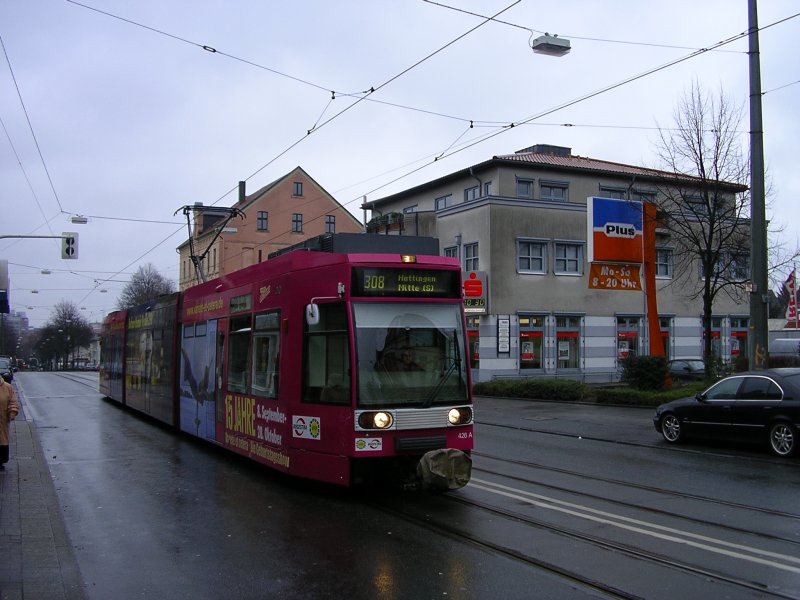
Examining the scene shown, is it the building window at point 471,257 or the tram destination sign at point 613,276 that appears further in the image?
the building window at point 471,257

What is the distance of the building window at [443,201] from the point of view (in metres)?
43.2

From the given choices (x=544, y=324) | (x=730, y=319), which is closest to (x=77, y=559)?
(x=544, y=324)

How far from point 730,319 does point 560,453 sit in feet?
109

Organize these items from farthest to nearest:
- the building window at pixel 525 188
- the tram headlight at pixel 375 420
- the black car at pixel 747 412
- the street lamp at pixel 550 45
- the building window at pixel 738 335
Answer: the building window at pixel 738 335 < the building window at pixel 525 188 < the street lamp at pixel 550 45 < the black car at pixel 747 412 < the tram headlight at pixel 375 420

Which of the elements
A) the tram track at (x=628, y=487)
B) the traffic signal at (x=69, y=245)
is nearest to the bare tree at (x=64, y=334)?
the traffic signal at (x=69, y=245)

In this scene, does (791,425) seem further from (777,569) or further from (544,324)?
(544,324)

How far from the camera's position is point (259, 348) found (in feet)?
35.8

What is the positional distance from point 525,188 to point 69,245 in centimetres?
2299

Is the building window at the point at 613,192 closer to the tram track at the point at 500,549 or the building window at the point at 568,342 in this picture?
the building window at the point at 568,342

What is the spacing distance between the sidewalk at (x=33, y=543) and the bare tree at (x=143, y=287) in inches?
3137

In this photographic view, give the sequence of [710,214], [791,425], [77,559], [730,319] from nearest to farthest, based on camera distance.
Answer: [77,559]
[791,425]
[710,214]
[730,319]

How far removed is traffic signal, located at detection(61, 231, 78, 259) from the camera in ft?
91.8

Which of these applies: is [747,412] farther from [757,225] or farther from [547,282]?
[547,282]

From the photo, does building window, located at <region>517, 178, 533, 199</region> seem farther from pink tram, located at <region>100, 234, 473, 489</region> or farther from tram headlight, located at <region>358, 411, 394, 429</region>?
tram headlight, located at <region>358, 411, 394, 429</region>
